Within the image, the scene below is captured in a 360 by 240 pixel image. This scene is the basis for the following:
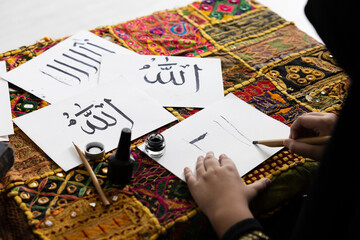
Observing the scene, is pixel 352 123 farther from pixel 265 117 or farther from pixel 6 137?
pixel 6 137

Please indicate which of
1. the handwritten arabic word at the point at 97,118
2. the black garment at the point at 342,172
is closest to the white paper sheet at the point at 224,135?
the handwritten arabic word at the point at 97,118

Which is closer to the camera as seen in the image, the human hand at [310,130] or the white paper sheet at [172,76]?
the human hand at [310,130]

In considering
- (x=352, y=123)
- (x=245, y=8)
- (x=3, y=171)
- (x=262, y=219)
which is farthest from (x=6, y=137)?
(x=245, y=8)

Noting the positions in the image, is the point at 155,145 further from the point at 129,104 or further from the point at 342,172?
the point at 342,172

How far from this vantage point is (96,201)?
730mm

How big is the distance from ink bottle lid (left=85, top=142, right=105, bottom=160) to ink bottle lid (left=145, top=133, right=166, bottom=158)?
9cm

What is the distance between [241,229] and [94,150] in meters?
0.33

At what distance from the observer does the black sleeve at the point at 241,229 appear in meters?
0.69

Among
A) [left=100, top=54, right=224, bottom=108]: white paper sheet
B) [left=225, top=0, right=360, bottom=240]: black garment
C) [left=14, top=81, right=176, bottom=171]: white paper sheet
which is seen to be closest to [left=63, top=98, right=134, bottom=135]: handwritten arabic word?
[left=14, top=81, right=176, bottom=171]: white paper sheet

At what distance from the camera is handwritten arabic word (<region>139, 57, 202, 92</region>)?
3.36ft

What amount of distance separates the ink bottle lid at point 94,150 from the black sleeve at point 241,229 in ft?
0.95

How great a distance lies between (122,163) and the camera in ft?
2.39

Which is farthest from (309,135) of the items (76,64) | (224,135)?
(76,64)

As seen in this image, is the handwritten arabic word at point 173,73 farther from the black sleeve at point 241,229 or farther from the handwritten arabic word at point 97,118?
the black sleeve at point 241,229
